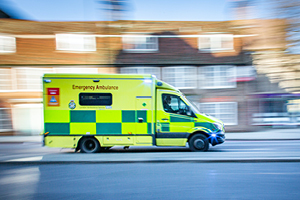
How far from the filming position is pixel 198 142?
778 cm

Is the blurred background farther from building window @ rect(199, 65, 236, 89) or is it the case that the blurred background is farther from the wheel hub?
the wheel hub

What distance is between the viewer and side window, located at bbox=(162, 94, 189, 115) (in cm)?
780

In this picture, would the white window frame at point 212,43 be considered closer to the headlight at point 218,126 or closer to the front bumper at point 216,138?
the headlight at point 218,126

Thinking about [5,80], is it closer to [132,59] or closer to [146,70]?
[132,59]

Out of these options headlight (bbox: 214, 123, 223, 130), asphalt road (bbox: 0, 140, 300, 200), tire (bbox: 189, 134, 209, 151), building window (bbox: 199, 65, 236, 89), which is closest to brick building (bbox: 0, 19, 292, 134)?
building window (bbox: 199, 65, 236, 89)

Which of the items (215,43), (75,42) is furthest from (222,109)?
(75,42)

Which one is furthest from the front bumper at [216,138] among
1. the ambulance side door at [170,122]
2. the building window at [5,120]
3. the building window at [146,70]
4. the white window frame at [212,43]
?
the building window at [5,120]

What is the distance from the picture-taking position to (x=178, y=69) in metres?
15.9

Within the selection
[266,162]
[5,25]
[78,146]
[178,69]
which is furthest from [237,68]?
[5,25]

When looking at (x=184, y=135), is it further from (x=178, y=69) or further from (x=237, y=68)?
(x=237, y=68)

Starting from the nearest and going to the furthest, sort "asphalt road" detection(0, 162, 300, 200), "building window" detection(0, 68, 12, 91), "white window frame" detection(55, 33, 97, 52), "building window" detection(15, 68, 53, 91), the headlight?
1. "asphalt road" detection(0, 162, 300, 200)
2. the headlight
3. "building window" detection(0, 68, 12, 91)
4. "building window" detection(15, 68, 53, 91)
5. "white window frame" detection(55, 33, 97, 52)

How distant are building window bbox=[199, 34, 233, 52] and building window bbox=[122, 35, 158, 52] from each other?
11.2ft

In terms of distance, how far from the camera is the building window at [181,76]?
52.0 ft

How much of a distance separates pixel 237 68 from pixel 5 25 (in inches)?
659
